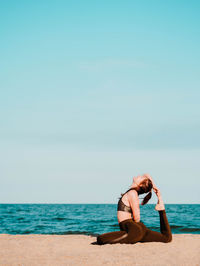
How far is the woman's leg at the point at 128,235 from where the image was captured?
24.5 ft

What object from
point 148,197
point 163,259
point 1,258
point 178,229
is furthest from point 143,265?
point 178,229

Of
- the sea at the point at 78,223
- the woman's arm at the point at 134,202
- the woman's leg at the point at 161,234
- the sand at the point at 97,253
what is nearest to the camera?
the sand at the point at 97,253

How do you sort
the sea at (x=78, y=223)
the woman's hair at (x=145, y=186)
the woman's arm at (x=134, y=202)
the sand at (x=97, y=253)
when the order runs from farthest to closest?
the sea at (x=78, y=223) → the woman's hair at (x=145, y=186) → the woman's arm at (x=134, y=202) → the sand at (x=97, y=253)

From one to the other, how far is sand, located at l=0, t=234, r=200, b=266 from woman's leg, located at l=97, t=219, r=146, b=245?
173 millimetres

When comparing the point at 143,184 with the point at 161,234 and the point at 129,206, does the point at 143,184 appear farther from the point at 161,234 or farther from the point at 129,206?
the point at 161,234

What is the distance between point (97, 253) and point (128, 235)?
1.09 metres

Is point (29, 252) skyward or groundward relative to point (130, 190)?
groundward

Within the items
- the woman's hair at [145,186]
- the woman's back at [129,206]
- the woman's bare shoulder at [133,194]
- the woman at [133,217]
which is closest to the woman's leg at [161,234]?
the woman at [133,217]

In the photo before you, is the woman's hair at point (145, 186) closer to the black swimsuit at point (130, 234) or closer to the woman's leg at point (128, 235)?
the black swimsuit at point (130, 234)

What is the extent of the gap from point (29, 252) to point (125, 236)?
215cm

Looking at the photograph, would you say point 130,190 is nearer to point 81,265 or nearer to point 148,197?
point 148,197

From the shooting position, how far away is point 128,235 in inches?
295

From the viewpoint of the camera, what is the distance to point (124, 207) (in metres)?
7.58

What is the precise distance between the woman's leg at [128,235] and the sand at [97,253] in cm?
17
